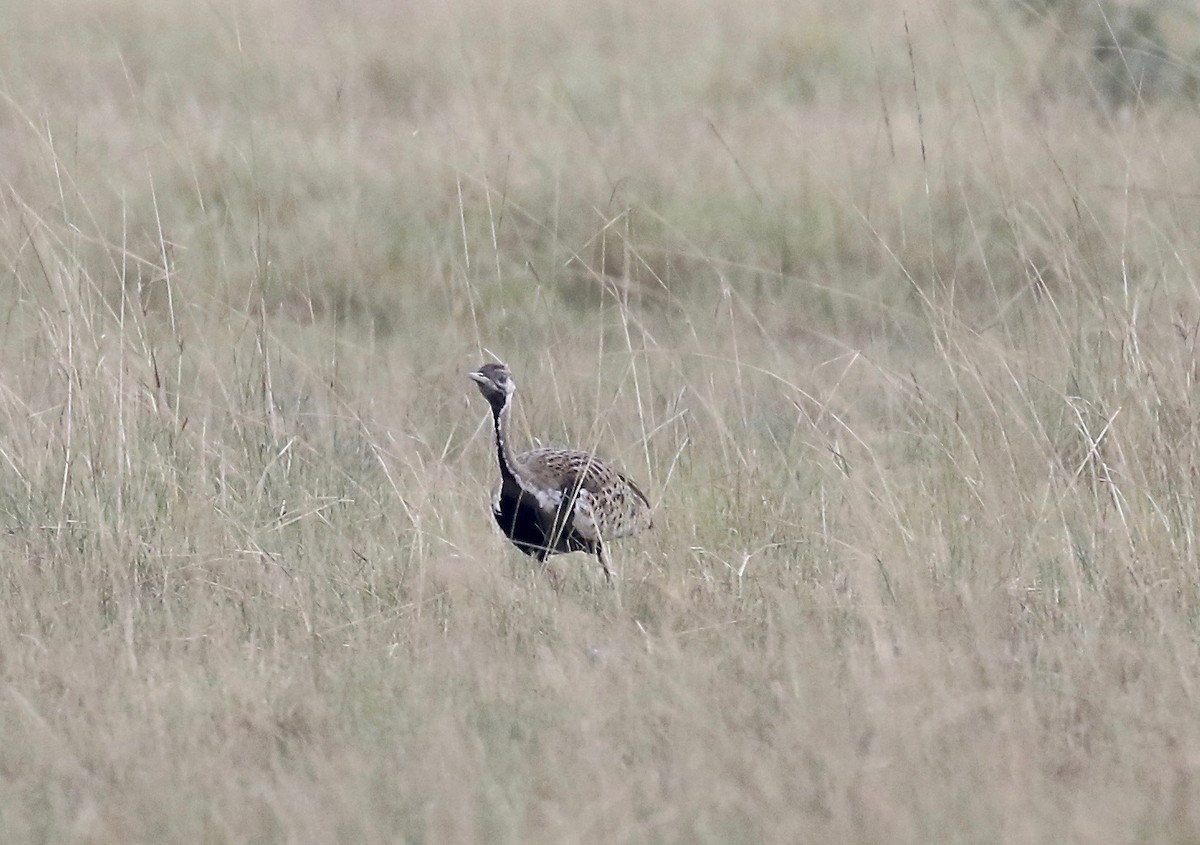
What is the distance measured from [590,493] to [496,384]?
38 cm

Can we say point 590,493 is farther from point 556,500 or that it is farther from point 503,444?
point 503,444

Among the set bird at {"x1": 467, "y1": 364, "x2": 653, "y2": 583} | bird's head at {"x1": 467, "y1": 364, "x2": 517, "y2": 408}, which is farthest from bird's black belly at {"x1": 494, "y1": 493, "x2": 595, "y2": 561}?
bird's head at {"x1": 467, "y1": 364, "x2": 517, "y2": 408}

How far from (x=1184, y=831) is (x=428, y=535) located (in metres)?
2.13

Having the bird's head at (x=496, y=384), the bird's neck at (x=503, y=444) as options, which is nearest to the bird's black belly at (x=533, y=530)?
the bird's neck at (x=503, y=444)

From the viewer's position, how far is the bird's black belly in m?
4.66

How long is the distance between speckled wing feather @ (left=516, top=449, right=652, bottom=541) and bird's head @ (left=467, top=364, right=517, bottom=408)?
0.60ft

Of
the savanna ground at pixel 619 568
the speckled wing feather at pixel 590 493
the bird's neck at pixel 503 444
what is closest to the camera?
the savanna ground at pixel 619 568

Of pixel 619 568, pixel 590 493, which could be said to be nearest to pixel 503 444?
pixel 590 493

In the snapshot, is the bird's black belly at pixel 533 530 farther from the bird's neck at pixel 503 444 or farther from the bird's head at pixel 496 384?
the bird's head at pixel 496 384

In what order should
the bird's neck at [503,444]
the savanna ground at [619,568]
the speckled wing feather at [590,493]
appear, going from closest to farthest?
1. the savanna ground at [619,568]
2. the speckled wing feather at [590,493]
3. the bird's neck at [503,444]

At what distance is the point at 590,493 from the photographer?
15.5 ft

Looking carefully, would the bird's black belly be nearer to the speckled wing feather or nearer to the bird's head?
the speckled wing feather

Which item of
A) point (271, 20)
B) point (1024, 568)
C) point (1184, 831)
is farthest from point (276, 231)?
point (1184, 831)

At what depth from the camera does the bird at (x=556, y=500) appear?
463 centimetres
